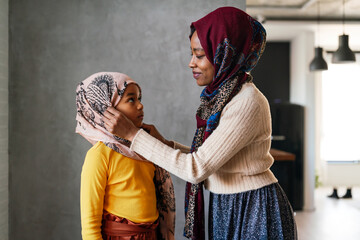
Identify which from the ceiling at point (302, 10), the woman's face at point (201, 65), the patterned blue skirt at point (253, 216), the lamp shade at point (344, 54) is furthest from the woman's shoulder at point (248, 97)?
the ceiling at point (302, 10)

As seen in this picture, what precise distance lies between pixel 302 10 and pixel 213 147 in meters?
4.41

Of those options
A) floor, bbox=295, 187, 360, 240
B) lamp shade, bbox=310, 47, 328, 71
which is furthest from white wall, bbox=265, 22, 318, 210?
lamp shade, bbox=310, 47, 328, 71

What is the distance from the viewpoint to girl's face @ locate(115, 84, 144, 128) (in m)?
1.34

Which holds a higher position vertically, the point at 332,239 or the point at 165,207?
the point at 165,207

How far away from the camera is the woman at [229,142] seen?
1.19m

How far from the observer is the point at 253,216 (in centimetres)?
130

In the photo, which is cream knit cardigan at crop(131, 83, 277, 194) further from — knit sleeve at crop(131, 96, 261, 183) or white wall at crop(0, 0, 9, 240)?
white wall at crop(0, 0, 9, 240)

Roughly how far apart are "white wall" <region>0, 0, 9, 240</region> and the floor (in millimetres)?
3218

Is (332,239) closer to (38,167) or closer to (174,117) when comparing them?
(174,117)

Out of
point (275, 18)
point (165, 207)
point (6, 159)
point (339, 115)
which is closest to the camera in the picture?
point (165, 207)

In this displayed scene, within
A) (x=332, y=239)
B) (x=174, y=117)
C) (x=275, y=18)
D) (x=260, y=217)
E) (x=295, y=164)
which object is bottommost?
(x=332, y=239)


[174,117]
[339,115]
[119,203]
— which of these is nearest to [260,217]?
[119,203]

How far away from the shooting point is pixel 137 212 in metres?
1.34

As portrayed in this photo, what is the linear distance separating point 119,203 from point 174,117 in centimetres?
97
